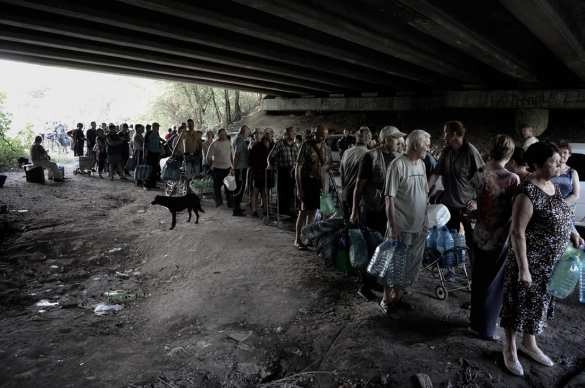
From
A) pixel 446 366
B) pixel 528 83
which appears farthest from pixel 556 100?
pixel 446 366

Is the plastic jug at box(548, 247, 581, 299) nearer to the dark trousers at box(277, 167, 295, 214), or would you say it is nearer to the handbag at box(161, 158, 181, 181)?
the dark trousers at box(277, 167, 295, 214)

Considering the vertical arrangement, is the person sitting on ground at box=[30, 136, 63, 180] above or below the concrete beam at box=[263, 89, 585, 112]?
below

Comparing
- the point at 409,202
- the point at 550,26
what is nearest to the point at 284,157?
the point at 409,202

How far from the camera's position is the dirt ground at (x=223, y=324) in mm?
3578

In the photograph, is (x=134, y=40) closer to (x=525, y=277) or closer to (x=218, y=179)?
(x=218, y=179)

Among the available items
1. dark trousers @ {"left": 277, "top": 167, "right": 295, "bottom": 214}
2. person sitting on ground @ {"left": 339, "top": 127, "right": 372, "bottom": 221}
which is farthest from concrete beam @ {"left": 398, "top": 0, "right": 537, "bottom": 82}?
dark trousers @ {"left": 277, "top": 167, "right": 295, "bottom": 214}

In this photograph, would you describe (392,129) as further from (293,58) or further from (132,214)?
(293,58)

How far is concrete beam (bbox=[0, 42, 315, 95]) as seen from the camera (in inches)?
508

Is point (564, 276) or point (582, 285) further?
point (582, 285)

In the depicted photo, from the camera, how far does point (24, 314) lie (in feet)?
17.6

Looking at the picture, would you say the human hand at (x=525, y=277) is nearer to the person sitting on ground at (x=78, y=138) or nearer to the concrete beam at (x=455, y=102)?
the concrete beam at (x=455, y=102)

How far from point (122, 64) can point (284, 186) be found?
34.7 feet

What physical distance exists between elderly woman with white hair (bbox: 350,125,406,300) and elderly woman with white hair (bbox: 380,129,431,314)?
2.25ft

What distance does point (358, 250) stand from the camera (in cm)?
498
